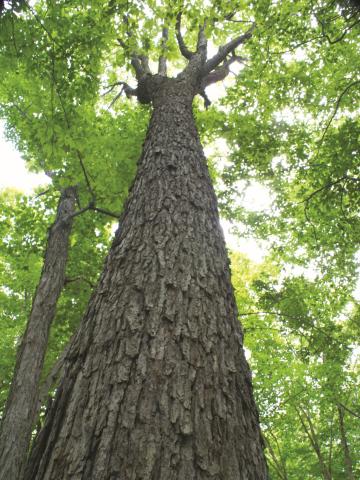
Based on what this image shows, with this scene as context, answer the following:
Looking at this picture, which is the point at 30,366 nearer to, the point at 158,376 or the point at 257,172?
the point at 158,376

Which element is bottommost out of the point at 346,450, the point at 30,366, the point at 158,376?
the point at 158,376

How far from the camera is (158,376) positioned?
50.6 inches

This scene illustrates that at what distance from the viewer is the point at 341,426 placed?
969 cm

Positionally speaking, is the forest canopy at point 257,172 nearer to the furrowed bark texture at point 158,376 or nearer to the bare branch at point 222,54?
the bare branch at point 222,54

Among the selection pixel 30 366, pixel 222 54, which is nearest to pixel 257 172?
pixel 222 54

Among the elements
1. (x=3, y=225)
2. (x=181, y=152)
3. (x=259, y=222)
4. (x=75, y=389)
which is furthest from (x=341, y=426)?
(x=3, y=225)

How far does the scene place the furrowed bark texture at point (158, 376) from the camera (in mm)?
1080

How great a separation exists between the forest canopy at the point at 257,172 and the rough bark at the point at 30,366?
0.56m

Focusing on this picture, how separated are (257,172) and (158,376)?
966 centimetres

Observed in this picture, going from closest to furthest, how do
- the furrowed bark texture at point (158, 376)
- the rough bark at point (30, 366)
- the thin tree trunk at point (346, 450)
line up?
1. the furrowed bark texture at point (158, 376)
2. the rough bark at point (30, 366)
3. the thin tree trunk at point (346, 450)

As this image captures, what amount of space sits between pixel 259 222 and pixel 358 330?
4.98 m

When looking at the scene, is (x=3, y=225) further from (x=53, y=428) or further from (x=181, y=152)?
(x=53, y=428)

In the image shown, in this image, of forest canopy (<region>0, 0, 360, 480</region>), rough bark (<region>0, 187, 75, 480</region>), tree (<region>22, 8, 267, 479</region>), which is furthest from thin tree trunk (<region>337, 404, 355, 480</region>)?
tree (<region>22, 8, 267, 479</region>)

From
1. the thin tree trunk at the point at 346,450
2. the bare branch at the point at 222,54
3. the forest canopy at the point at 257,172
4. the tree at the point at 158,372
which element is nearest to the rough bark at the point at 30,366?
the forest canopy at the point at 257,172
